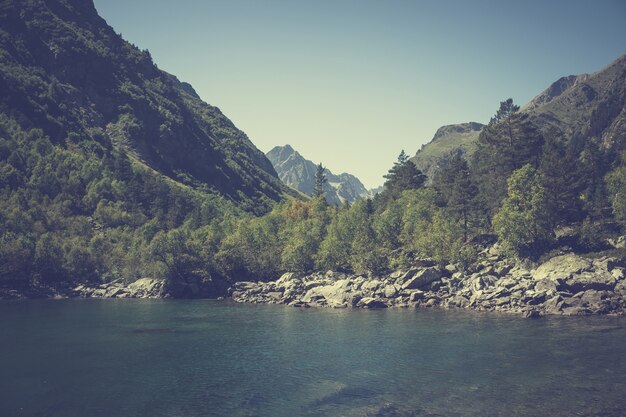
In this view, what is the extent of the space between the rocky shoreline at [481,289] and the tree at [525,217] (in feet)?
19.5

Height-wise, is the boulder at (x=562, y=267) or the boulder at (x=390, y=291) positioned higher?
the boulder at (x=562, y=267)

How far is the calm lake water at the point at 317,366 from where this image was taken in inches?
1602

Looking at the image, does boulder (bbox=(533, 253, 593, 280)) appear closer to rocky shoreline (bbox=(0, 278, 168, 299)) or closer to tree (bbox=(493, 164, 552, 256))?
tree (bbox=(493, 164, 552, 256))

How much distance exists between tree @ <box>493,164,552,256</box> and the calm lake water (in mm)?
25762

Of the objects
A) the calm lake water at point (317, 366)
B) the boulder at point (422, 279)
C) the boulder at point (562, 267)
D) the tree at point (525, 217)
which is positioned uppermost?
the tree at point (525, 217)

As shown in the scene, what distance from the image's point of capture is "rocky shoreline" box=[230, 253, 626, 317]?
273ft

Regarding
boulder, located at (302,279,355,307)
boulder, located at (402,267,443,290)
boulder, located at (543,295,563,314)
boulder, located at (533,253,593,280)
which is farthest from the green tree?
boulder, located at (543,295,563,314)

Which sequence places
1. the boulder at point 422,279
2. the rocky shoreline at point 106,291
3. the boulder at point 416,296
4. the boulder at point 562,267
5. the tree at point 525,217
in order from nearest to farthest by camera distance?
the boulder at point 562,267 < the tree at point 525,217 < the boulder at point 416,296 < the boulder at point 422,279 < the rocky shoreline at point 106,291

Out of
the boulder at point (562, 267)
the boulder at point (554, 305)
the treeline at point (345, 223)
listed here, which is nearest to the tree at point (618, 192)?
the treeline at point (345, 223)

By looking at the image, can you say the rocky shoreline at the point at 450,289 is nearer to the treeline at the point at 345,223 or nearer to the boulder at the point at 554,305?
the boulder at the point at 554,305

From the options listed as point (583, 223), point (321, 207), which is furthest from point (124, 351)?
point (321, 207)

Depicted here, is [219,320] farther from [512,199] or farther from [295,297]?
[512,199]

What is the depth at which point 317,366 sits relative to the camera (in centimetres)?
5491

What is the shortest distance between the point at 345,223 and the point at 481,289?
52.1 metres
